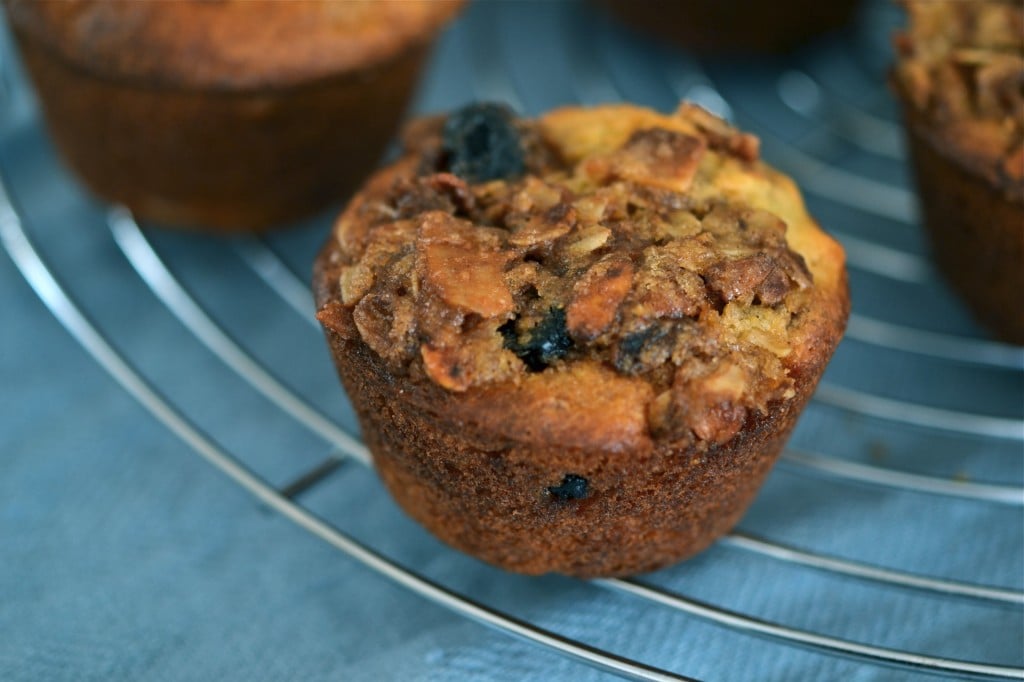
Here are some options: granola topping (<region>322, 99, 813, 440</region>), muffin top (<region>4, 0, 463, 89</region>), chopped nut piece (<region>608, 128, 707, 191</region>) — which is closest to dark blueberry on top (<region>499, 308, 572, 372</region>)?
granola topping (<region>322, 99, 813, 440</region>)

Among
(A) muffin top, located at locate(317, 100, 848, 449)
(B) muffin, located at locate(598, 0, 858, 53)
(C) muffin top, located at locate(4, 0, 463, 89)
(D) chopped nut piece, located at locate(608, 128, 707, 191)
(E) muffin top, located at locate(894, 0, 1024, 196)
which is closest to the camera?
(A) muffin top, located at locate(317, 100, 848, 449)

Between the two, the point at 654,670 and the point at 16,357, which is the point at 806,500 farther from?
the point at 16,357

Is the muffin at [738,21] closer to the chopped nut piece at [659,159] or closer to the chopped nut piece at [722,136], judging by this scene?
the chopped nut piece at [722,136]

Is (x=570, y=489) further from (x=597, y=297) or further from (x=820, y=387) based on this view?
(x=820, y=387)

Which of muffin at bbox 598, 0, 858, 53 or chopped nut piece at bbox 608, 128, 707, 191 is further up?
chopped nut piece at bbox 608, 128, 707, 191

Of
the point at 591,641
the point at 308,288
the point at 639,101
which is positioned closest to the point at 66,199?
the point at 308,288

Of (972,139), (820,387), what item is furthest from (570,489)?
(972,139)

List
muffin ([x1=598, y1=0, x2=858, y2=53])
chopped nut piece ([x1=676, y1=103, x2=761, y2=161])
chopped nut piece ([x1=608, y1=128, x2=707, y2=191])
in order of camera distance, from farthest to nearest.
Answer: muffin ([x1=598, y1=0, x2=858, y2=53]) → chopped nut piece ([x1=676, y1=103, x2=761, y2=161]) → chopped nut piece ([x1=608, y1=128, x2=707, y2=191])

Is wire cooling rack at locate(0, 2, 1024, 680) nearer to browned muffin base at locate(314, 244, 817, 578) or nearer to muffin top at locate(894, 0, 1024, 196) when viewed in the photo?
browned muffin base at locate(314, 244, 817, 578)
